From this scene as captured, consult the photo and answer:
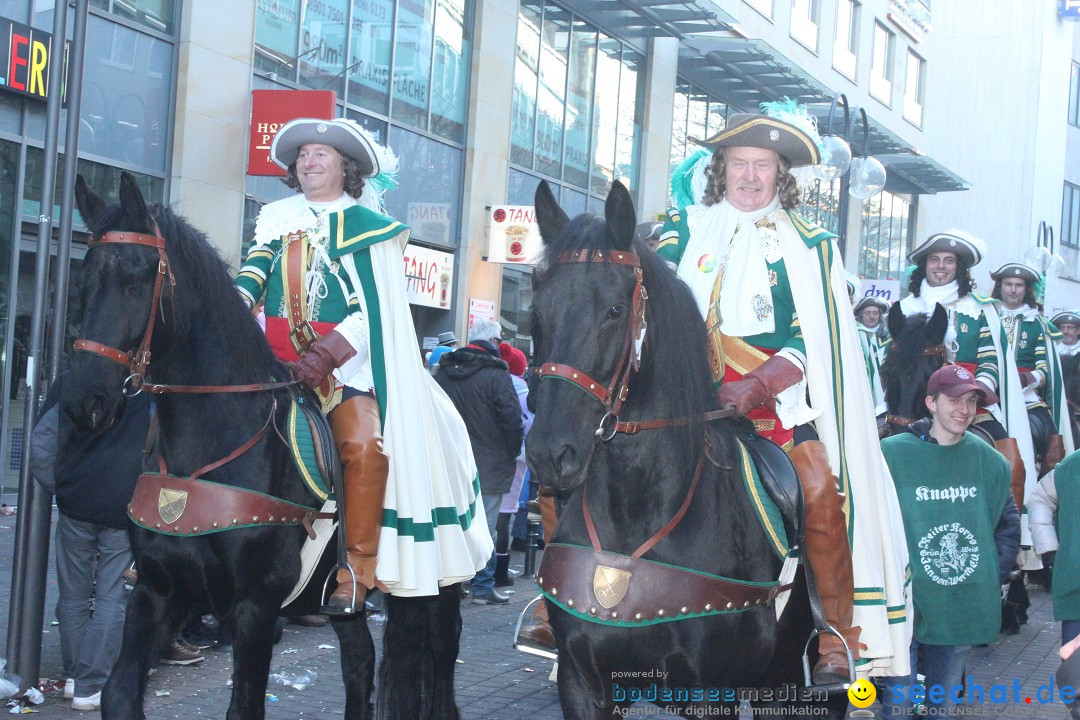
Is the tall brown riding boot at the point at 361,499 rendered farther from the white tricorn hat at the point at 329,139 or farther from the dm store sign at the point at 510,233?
the dm store sign at the point at 510,233

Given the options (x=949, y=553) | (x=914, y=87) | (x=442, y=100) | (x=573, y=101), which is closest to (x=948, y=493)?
(x=949, y=553)

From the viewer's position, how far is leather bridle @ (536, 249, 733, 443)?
358 centimetres

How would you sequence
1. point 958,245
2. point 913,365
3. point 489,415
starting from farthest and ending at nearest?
point 489,415 < point 958,245 < point 913,365

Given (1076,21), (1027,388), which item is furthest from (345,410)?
(1076,21)

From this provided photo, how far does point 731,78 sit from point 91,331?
2444cm

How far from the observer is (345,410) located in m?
5.48

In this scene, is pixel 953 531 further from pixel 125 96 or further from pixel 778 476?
pixel 125 96

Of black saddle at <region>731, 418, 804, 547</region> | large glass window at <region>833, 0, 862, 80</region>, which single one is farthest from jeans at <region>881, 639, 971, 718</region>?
large glass window at <region>833, 0, 862, 80</region>

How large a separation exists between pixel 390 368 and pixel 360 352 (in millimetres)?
154

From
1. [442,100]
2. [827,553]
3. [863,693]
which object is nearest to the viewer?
[827,553]

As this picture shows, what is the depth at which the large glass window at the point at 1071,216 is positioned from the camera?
47219 mm

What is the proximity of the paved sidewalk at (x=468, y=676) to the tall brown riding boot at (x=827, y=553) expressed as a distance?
2.41 m

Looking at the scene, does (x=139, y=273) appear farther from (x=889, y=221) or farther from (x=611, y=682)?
(x=889, y=221)

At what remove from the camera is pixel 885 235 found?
3931cm
